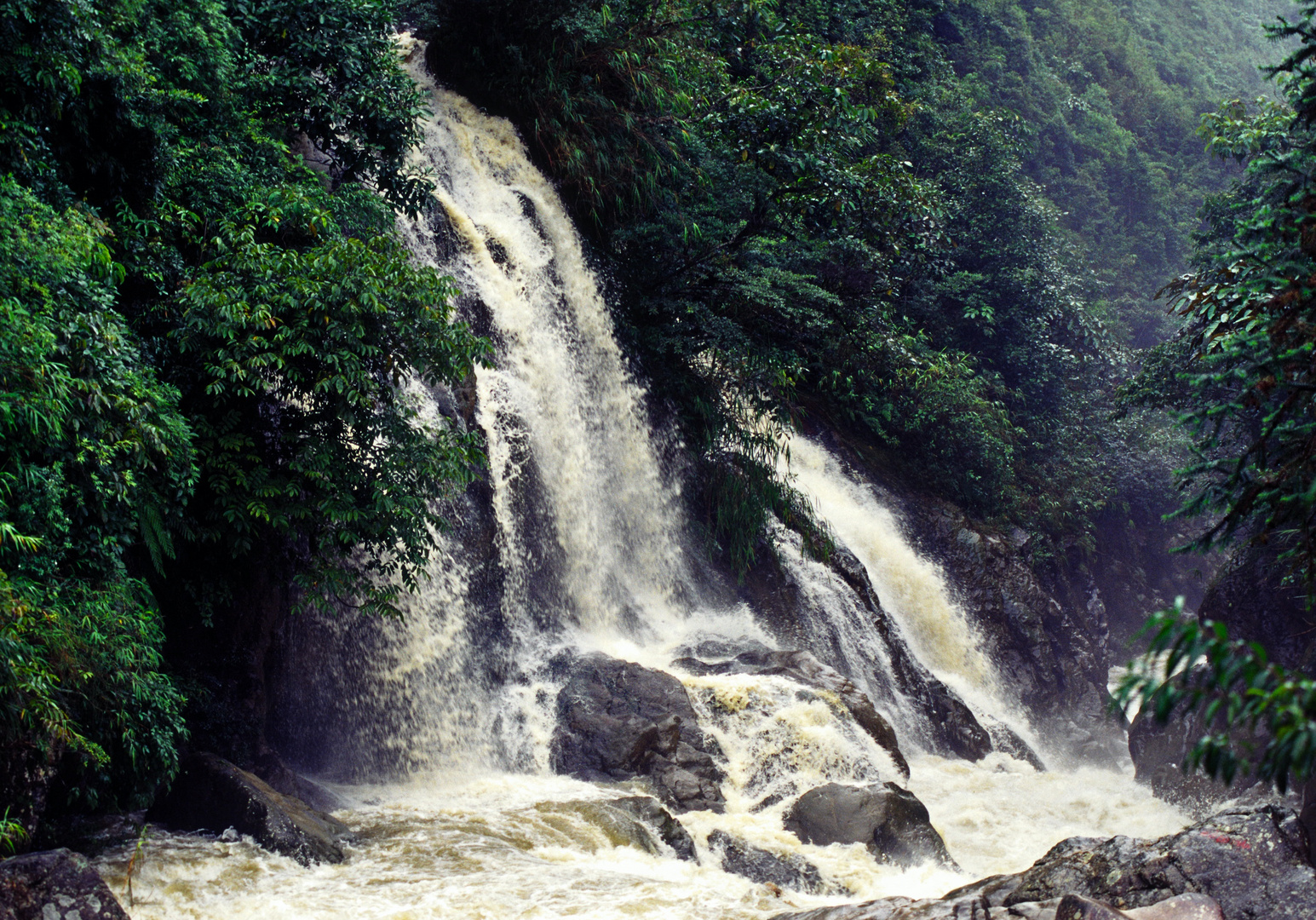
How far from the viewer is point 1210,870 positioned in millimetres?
5684

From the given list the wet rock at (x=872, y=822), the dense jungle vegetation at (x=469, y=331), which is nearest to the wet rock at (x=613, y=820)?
the wet rock at (x=872, y=822)

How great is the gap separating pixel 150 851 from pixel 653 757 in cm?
464

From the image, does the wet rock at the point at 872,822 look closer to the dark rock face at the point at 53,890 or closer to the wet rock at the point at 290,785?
the wet rock at the point at 290,785

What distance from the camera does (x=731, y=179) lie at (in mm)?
15406

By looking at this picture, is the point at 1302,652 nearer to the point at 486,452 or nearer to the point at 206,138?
the point at 486,452

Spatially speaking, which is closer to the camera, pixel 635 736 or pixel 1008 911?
pixel 1008 911

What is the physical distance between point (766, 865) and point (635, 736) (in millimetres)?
2045

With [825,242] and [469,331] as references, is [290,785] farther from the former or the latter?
[825,242]

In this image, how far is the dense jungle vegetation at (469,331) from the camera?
20.6ft

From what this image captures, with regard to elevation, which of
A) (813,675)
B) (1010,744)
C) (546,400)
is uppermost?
(546,400)

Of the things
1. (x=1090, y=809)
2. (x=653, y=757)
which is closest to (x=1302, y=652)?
(x=1090, y=809)

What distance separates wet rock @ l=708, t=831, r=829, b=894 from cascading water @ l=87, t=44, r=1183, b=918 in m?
0.14

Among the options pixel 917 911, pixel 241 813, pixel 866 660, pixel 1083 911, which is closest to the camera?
pixel 1083 911

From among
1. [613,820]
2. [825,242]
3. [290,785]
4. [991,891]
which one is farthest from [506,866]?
[825,242]
